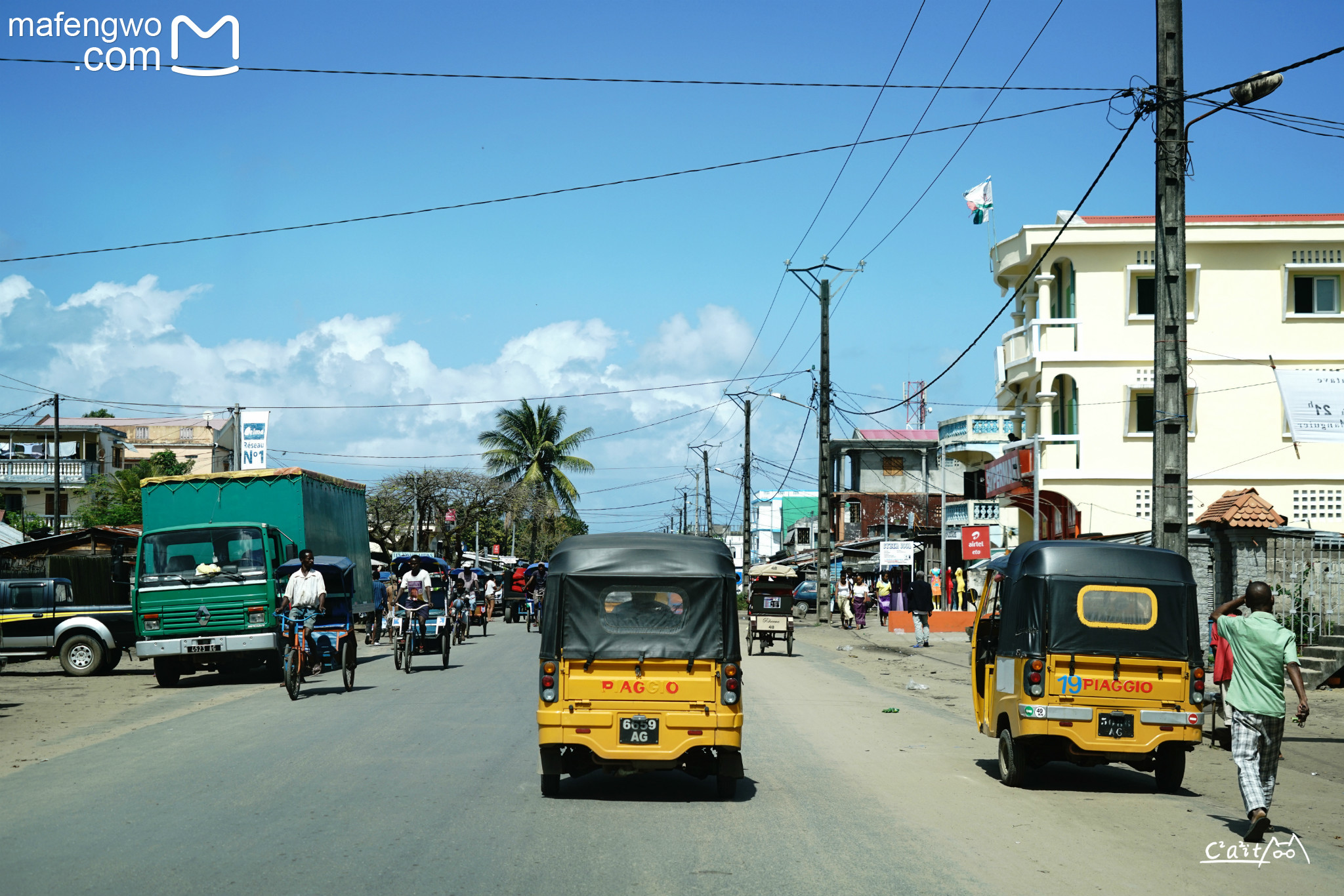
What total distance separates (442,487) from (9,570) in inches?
1459

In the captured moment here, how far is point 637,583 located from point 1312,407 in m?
14.7

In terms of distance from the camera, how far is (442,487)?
70375 mm

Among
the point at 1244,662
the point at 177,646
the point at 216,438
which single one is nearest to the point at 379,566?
the point at 177,646

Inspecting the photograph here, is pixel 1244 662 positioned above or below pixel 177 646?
above

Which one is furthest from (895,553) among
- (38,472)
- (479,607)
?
(38,472)

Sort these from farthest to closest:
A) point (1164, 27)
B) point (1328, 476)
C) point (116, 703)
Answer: point (1328, 476)
point (116, 703)
point (1164, 27)

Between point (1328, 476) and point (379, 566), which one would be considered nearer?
point (1328, 476)

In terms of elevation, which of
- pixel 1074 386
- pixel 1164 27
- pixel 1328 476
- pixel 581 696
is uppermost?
pixel 1164 27

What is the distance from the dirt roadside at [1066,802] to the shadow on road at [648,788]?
138 cm

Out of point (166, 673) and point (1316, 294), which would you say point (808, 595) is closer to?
point (1316, 294)

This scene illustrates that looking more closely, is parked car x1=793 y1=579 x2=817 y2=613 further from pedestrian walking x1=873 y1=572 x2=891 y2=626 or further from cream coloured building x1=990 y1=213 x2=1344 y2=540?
cream coloured building x1=990 y1=213 x2=1344 y2=540

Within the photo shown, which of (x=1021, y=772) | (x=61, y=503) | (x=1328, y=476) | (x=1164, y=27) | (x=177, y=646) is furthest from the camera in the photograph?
(x=61, y=503)

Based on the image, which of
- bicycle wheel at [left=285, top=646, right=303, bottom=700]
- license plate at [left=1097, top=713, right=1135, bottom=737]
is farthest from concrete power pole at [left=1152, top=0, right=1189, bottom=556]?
bicycle wheel at [left=285, top=646, right=303, bottom=700]

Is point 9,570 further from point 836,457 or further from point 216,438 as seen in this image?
point 836,457
